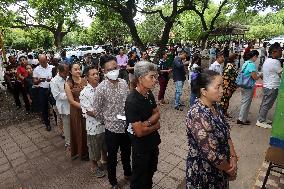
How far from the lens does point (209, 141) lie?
2.26 m

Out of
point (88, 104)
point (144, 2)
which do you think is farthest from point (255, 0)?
point (88, 104)

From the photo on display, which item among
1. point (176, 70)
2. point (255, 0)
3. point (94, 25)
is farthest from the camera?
point (94, 25)

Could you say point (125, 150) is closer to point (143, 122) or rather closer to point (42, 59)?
point (143, 122)

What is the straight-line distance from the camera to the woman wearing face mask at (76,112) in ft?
14.5

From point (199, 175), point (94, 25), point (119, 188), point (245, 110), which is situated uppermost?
point (94, 25)

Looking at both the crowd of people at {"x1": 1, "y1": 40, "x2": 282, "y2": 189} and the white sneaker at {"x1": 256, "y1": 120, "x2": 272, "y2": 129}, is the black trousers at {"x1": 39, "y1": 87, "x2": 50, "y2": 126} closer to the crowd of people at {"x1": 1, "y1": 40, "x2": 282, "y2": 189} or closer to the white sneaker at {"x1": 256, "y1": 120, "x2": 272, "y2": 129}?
the crowd of people at {"x1": 1, "y1": 40, "x2": 282, "y2": 189}

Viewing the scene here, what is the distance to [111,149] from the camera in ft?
11.9

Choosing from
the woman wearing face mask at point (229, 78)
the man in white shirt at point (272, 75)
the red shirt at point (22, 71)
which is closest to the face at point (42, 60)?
the red shirt at point (22, 71)

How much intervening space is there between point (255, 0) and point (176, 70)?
37.6 ft

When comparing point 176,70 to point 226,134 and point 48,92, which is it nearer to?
point 48,92

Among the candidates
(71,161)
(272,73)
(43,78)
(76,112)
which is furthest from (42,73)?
(272,73)

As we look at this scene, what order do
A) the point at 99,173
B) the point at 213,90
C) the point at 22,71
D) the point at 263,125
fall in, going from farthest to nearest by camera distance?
the point at 22,71 < the point at 263,125 < the point at 99,173 < the point at 213,90

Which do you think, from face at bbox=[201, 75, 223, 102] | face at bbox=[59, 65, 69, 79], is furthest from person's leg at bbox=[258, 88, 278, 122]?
face at bbox=[59, 65, 69, 79]

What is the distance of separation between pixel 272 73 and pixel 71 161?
468cm
